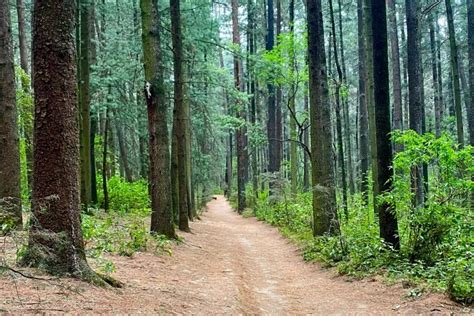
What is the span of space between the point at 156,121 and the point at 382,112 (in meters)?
5.39

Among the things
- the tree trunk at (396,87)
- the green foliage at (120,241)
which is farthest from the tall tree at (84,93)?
the tree trunk at (396,87)

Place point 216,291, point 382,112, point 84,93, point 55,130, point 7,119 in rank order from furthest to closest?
point 84,93
point 382,112
point 7,119
point 216,291
point 55,130

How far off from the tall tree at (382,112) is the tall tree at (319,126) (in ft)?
9.72

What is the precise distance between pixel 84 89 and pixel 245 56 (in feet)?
19.7

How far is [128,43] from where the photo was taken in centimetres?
1549

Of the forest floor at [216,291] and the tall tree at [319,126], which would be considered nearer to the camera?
the forest floor at [216,291]

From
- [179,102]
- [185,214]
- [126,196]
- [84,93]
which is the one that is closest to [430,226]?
[185,214]

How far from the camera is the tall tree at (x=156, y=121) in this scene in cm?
1063

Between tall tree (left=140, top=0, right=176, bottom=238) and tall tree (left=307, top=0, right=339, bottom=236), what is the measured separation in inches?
159

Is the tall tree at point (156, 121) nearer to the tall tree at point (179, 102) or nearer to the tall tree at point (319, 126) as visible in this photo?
the tall tree at point (179, 102)

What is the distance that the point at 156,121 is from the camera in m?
10.8

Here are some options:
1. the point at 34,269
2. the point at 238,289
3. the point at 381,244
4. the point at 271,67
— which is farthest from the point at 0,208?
the point at 271,67

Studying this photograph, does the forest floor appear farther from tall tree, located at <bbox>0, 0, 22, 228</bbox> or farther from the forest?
tall tree, located at <bbox>0, 0, 22, 228</bbox>

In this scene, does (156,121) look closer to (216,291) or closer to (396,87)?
→ (216,291)
